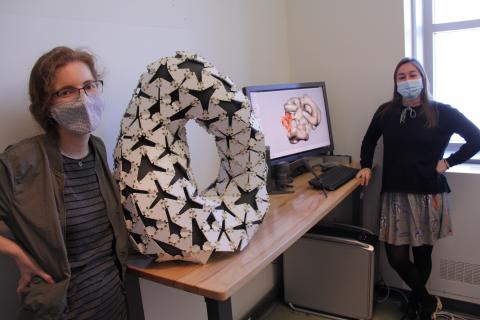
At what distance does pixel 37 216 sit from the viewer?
0.99 m

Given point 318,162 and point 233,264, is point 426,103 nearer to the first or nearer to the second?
point 318,162

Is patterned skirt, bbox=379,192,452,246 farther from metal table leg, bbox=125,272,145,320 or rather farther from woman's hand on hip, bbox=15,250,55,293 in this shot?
woman's hand on hip, bbox=15,250,55,293

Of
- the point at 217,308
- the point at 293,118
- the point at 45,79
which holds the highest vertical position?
the point at 45,79

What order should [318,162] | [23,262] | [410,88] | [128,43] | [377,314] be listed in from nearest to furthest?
[23,262], [128,43], [410,88], [377,314], [318,162]

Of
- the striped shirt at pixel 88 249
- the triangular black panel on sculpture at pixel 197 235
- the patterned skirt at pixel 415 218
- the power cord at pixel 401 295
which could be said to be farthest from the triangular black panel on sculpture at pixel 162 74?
the power cord at pixel 401 295

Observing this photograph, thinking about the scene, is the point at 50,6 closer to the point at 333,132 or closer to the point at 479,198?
the point at 333,132

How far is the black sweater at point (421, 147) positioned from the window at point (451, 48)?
0.52 m

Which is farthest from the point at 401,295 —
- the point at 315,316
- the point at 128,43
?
the point at 128,43

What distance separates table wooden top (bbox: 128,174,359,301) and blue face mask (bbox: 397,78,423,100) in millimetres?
751

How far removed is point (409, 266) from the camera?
2121 mm

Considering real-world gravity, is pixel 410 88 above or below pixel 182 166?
above

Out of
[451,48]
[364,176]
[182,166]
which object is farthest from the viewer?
[451,48]

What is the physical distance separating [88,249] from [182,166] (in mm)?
358

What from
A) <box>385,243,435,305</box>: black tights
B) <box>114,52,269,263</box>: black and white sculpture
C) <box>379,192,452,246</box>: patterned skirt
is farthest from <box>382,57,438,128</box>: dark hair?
<box>114,52,269,263</box>: black and white sculpture
